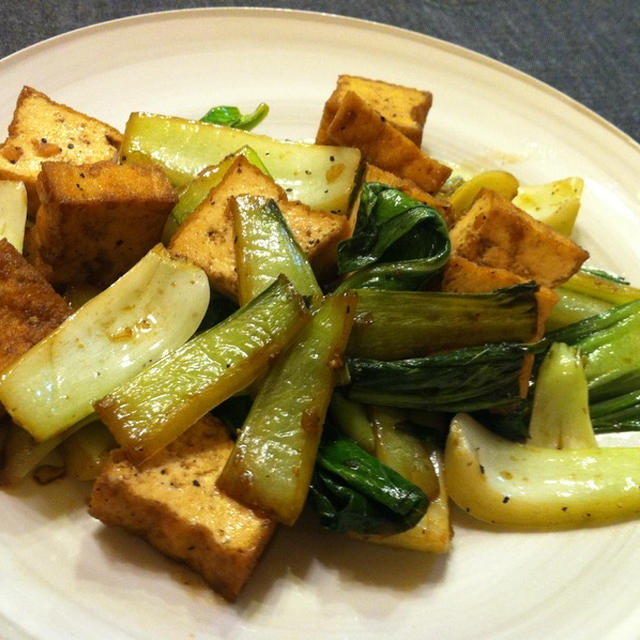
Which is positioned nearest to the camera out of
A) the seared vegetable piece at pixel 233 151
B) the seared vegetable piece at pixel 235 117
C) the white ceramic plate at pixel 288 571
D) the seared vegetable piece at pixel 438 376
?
the white ceramic plate at pixel 288 571

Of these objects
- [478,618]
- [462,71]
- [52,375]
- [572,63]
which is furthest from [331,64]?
[478,618]

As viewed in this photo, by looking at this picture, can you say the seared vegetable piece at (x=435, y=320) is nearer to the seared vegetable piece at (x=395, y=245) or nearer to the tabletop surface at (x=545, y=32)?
the seared vegetable piece at (x=395, y=245)

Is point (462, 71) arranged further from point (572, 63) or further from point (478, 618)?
point (478, 618)

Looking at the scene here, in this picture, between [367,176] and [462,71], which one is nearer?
[367,176]

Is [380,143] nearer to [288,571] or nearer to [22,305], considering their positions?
[22,305]

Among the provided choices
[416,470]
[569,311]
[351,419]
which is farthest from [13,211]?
[569,311]

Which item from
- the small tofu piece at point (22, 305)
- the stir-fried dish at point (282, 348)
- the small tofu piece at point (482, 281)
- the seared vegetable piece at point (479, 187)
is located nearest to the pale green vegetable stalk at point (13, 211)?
the stir-fried dish at point (282, 348)
